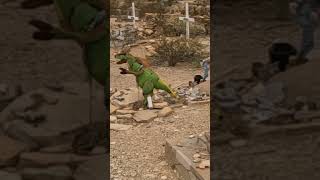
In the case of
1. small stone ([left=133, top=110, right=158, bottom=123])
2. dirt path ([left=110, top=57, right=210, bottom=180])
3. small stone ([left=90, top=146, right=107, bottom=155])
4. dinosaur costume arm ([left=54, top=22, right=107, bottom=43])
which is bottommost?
dirt path ([left=110, top=57, right=210, bottom=180])

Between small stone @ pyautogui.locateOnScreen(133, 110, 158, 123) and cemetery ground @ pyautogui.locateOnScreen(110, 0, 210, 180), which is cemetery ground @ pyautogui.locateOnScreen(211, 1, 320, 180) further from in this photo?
small stone @ pyautogui.locateOnScreen(133, 110, 158, 123)

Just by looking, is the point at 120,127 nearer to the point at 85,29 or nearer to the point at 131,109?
the point at 131,109

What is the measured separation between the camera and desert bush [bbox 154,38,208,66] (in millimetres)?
7863

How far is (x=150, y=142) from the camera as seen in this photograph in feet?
15.1

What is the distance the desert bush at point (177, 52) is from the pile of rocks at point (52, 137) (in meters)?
4.88

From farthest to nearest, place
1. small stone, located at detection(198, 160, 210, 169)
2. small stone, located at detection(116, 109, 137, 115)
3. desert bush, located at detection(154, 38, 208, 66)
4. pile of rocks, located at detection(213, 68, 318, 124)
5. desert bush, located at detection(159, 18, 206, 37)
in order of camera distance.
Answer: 1. desert bush, located at detection(159, 18, 206, 37)
2. desert bush, located at detection(154, 38, 208, 66)
3. small stone, located at detection(116, 109, 137, 115)
4. small stone, located at detection(198, 160, 210, 169)
5. pile of rocks, located at detection(213, 68, 318, 124)

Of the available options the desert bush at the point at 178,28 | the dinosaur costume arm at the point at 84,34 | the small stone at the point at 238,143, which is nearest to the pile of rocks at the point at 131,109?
the small stone at the point at 238,143

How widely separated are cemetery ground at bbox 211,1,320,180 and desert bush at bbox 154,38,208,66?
14.1 feet

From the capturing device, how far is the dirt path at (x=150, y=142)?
156 inches

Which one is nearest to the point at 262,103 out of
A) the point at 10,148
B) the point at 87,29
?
the point at 87,29

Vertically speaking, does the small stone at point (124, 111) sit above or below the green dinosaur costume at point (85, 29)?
below

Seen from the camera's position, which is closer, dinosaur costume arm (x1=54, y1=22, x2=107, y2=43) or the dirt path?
dinosaur costume arm (x1=54, y1=22, x2=107, y2=43)

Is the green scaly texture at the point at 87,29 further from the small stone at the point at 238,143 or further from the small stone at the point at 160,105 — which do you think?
the small stone at the point at 160,105

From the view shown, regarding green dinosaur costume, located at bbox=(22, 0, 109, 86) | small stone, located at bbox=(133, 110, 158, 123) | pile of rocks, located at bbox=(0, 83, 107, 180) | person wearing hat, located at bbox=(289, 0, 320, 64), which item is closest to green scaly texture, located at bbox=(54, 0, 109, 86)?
green dinosaur costume, located at bbox=(22, 0, 109, 86)
